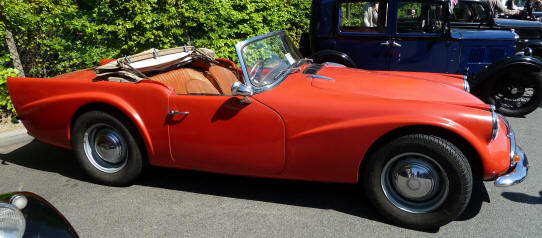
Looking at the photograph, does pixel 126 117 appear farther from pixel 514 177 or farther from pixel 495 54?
pixel 495 54

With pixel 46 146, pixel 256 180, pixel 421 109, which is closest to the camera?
pixel 421 109

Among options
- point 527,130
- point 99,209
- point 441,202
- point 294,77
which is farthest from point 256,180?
point 527,130

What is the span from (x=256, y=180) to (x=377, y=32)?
3.25m

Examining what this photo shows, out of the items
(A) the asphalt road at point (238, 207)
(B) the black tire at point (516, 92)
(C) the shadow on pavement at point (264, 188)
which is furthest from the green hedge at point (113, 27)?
(B) the black tire at point (516, 92)

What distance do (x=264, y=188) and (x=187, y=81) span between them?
1229mm

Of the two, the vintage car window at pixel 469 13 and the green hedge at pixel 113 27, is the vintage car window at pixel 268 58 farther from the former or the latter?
the vintage car window at pixel 469 13

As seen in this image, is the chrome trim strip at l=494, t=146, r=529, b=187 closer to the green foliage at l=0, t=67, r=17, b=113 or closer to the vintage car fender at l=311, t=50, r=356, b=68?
the vintage car fender at l=311, t=50, r=356, b=68

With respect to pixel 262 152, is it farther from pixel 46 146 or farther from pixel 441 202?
pixel 46 146

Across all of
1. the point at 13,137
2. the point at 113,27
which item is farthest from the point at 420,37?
the point at 13,137

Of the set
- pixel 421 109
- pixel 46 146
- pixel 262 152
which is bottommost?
pixel 46 146

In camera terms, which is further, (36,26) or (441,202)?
(36,26)

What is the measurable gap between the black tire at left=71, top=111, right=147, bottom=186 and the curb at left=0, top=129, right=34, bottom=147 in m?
1.83

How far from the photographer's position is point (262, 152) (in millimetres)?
3074

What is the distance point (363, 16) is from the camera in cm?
598
